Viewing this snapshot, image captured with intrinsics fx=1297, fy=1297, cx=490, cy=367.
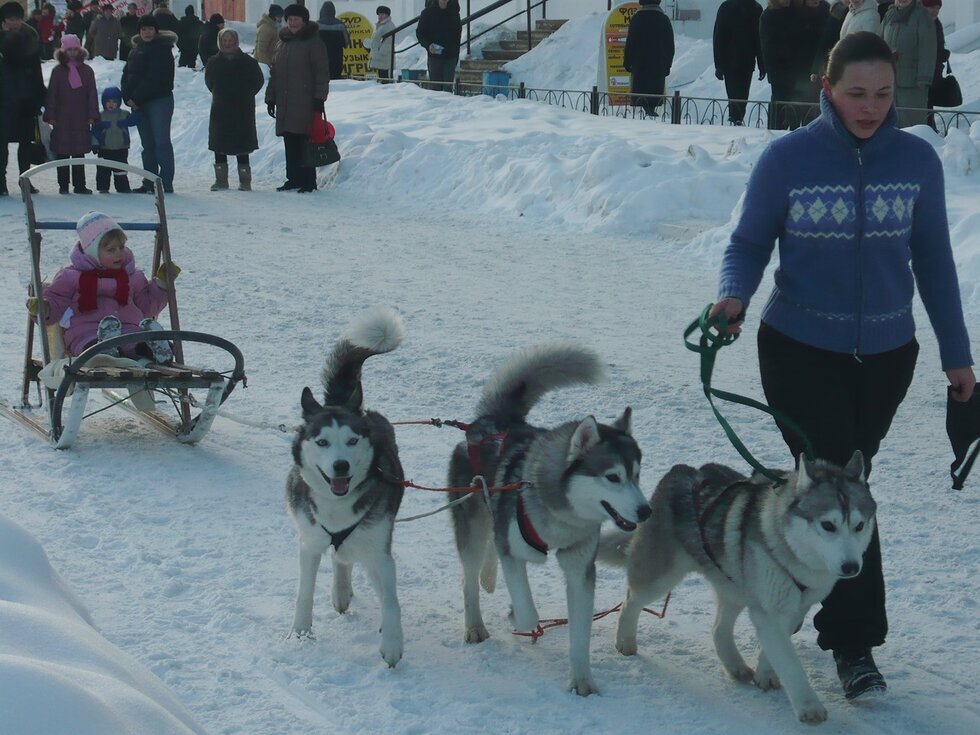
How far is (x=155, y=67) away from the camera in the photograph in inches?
529

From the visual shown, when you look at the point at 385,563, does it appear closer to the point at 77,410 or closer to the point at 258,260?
the point at 77,410

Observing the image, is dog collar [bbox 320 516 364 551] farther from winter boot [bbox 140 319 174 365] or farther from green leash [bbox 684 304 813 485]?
winter boot [bbox 140 319 174 365]

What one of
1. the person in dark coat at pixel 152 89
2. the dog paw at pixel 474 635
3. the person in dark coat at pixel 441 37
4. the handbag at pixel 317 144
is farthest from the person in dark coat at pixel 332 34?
the dog paw at pixel 474 635

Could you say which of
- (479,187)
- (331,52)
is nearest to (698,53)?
(331,52)

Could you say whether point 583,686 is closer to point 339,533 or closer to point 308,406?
point 339,533

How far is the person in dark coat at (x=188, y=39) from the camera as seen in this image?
2478cm

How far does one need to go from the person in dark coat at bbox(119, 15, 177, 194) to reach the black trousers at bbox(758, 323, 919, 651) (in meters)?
11.1

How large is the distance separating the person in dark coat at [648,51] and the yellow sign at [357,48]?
836cm

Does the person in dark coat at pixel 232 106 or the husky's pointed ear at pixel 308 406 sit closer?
the husky's pointed ear at pixel 308 406

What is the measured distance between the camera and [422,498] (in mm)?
5156

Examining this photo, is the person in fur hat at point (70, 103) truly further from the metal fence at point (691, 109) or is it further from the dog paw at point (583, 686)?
the dog paw at point (583, 686)

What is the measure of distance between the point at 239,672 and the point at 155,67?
36.0 ft

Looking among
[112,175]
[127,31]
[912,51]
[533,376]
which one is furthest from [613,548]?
[127,31]

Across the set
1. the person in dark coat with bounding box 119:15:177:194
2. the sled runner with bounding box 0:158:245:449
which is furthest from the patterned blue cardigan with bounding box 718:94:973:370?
the person in dark coat with bounding box 119:15:177:194
